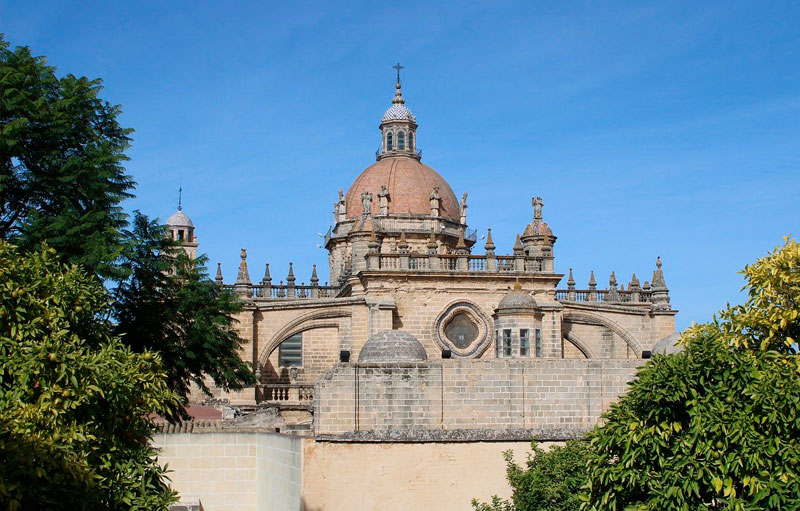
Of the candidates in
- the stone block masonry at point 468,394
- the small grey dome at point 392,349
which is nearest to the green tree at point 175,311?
the small grey dome at point 392,349

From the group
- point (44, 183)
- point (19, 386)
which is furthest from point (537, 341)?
point (19, 386)

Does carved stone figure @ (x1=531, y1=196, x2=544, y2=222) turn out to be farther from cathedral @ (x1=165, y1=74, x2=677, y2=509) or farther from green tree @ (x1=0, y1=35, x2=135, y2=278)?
green tree @ (x1=0, y1=35, x2=135, y2=278)

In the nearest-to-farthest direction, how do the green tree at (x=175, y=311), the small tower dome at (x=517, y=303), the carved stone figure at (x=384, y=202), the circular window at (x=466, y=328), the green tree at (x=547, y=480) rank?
the green tree at (x=547, y=480)
the green tree at (x=175, y=311)
the small tower dome at (x=517, y=303)
the circular window at (x=466, y=328)
the carved stone figure at (x=384, y=202)

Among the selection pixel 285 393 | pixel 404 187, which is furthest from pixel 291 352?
pixel 404 187

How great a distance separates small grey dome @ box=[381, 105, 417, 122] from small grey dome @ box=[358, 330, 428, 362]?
29.3 metres

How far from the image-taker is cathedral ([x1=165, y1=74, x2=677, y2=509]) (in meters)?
19.0

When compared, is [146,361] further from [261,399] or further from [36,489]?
[261,399]

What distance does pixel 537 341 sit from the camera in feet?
95.9

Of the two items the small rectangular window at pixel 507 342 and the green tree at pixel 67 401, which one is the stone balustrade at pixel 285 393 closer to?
the small rectangular window at pixel 507 342

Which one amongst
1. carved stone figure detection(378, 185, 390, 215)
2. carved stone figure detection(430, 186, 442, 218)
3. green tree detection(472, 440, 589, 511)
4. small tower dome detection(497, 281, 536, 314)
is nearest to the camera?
green tree detection(472, 440, 589, 511)

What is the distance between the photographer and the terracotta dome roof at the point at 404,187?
46.5m

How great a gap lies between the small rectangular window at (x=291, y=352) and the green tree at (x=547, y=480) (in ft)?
67.7

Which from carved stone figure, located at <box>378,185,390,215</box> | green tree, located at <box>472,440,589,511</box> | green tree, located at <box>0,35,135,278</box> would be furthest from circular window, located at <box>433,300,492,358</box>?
green tree, located at <box>472,440,589,511</box>

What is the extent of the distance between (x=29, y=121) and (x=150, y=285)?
4.29m
